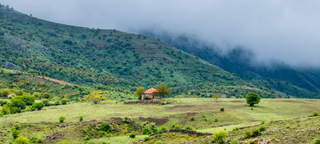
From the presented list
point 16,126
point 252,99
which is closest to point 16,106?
point 16,126

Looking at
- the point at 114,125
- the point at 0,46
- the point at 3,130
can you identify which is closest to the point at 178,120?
the point at 114,125

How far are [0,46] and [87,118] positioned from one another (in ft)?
553

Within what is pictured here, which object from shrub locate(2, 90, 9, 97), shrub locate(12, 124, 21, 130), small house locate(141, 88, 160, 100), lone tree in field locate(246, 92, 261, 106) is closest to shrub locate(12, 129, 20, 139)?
shrub locate(12, 124, 21, 130)

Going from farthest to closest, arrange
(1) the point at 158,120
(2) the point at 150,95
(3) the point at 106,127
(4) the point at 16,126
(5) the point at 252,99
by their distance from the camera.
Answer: (2) the point at 150,95
(5) the point at 252,99
(1) the point at 158,120
(3) the point at 106,127
(4) the point at 16,126

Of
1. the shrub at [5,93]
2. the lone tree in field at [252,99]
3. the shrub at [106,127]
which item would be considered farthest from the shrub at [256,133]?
the shrub at [5,93]

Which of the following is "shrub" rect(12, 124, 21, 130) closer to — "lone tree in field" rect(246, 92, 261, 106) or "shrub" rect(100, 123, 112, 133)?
"shrub" rect(100, 123, 112, 133)

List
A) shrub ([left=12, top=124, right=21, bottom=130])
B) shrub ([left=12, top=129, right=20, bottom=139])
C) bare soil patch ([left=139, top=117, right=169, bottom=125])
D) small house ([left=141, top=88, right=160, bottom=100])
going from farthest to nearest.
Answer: small house ([left=141, top=88, right=160, bottom=100]) < bare soil patch ([left=139, top=117, right=169, bottom=125]) < shrub ([left=12, top=124, right=21, bottom=130]) < shrub ([left=12, top=129, right=20, bottom=139])

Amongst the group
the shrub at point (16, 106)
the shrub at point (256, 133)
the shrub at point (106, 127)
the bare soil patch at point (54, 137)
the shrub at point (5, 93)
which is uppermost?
the shrub at point (5, 93)

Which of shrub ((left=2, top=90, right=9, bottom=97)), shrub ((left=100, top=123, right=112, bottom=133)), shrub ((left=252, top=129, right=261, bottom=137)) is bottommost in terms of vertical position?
shrub ((left=100, top=123, right=112, bottom=133))

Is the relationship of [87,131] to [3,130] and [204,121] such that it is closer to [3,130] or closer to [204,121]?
[3,130]

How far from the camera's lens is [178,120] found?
2456 inches

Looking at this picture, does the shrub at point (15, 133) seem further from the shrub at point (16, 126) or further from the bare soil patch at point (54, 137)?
the bare soil patch at point (54, 137)

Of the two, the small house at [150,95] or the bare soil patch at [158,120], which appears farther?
the small house at [150,95]

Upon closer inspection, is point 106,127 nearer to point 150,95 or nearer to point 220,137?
point 220,137
